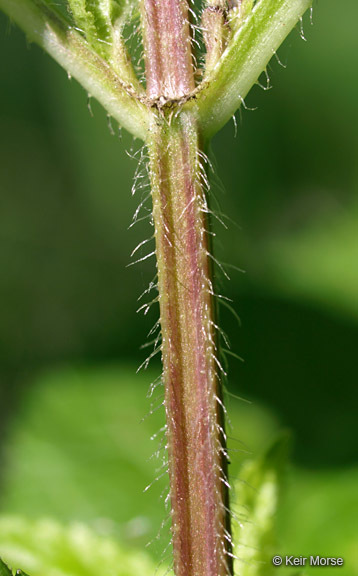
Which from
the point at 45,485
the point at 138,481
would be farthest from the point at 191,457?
the point at 45,485

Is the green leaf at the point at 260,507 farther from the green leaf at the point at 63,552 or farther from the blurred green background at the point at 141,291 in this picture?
the blurred green background at the point at 141,291

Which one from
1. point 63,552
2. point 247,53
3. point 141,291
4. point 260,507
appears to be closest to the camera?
point 247,53

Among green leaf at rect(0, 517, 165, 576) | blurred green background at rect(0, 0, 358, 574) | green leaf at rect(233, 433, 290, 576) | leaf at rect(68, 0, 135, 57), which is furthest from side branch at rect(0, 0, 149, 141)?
blurred green background at rect(0, 0, 358, 574)

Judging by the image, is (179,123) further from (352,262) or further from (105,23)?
(352,262)

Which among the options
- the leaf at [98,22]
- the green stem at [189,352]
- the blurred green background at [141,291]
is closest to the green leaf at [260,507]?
the green stem at [189,352]

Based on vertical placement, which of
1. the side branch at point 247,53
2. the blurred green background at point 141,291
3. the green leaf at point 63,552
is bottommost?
the green leaf at point 63,552

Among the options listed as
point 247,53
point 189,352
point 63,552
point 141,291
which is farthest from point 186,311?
point 141,291

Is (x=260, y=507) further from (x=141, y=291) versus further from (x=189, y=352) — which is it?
(x=141, y=291)
